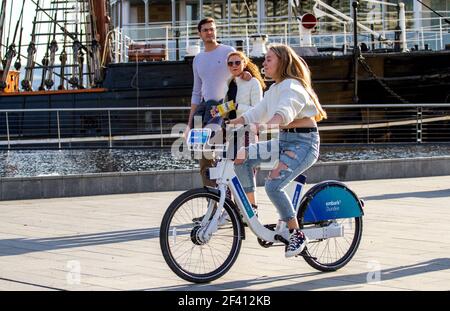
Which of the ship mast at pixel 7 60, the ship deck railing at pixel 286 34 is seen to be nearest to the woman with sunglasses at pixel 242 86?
the ship deck railing at pixel 286 34

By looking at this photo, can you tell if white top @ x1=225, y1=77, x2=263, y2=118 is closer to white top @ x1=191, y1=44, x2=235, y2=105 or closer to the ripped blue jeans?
white top @ x1=191, y1=44, x2=235, y2=105

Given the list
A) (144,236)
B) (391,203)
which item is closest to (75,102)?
(391,203)

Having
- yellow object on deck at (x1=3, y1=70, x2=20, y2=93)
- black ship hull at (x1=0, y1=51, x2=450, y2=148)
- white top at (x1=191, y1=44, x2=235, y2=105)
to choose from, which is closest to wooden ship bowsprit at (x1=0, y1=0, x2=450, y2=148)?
black ship hull at (x1=0, y1=51, x2=450, y2=148)

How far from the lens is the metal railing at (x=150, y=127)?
22.7 metres

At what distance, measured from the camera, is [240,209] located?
7.49 metres

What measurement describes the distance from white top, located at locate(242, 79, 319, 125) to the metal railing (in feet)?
47.7

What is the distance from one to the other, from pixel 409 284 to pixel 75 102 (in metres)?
18.6

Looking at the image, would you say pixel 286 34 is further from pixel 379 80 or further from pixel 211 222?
pixel 211 222

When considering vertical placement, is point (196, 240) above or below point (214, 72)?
below

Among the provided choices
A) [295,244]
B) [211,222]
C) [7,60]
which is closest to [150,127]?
[7,60]

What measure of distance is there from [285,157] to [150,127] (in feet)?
49.6

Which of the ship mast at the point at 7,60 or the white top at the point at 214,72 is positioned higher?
the ship mast at the point at 7,60

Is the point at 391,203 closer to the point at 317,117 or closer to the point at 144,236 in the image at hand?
the point at 144,236

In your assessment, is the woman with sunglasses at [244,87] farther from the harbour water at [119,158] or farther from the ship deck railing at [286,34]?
the ship deck railing at [286,34]
